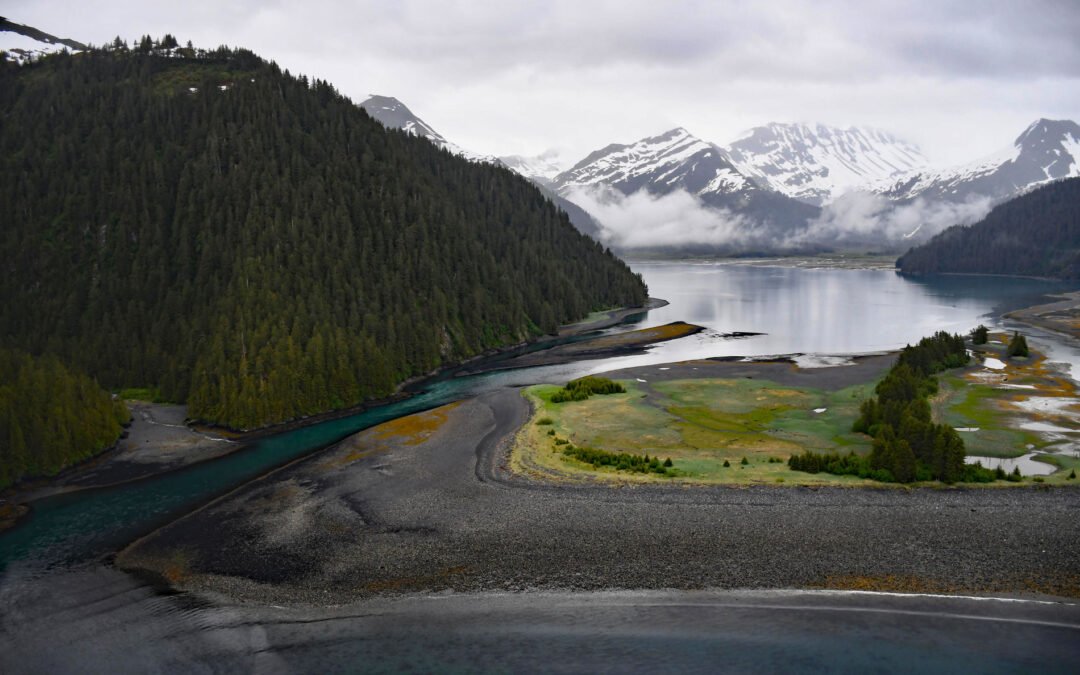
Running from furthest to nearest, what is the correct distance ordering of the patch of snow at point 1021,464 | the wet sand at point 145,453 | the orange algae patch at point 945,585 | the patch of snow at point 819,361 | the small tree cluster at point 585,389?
the patch of snow at point 819,361
the small tree cluster at point 585,389
the wet sand at point 145,453
the patch of snow at point 1021,464
the orange algae patch at point 945,585

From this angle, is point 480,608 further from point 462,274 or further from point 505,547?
point 462,274

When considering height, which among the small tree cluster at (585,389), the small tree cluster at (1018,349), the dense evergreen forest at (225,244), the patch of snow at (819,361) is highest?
the dense evergreen forest at (225,244)

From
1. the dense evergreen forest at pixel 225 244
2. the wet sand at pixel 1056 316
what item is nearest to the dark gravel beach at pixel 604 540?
the dense evergreen forest at pixel 225 244

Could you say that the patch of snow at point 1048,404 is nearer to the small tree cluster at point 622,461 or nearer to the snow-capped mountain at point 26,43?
the small tree cluster at point 622,461

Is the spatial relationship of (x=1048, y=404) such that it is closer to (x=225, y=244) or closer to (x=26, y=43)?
(x=225, y=244)

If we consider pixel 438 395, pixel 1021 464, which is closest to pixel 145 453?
pixel 438 395

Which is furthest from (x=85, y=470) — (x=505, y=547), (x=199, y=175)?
(x=199, y=175)

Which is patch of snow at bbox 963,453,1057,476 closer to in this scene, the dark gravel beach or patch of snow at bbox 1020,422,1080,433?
the dark gravel beach
